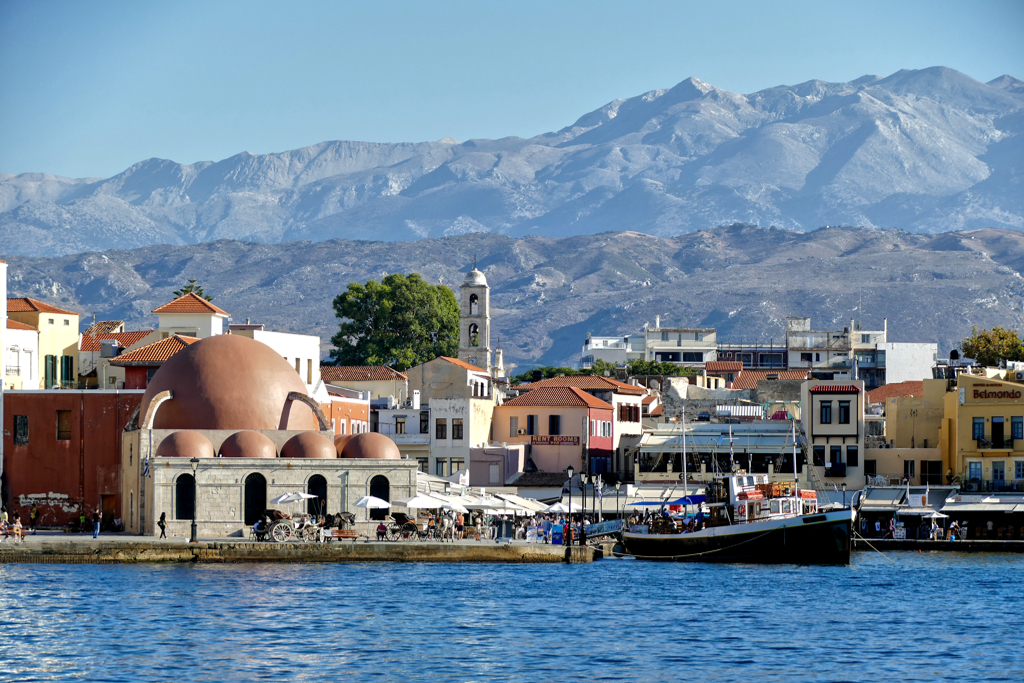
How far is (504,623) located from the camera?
3806cm

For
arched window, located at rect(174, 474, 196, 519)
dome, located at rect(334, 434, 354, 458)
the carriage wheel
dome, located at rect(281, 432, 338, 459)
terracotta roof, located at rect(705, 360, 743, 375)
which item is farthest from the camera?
terracotta roof, located at rect(705, 360, 743, 375)

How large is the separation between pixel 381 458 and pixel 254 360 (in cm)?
619

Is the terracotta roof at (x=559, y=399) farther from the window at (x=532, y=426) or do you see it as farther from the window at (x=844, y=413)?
the window at (x=844, y=413)

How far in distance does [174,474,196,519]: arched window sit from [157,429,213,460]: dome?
79cm

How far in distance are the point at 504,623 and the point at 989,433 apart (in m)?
35.9

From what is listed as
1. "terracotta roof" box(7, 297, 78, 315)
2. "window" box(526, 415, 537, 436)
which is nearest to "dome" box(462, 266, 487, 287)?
"window" box(526, 415, 537, 436)

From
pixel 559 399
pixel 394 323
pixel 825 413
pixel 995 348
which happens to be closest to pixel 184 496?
pixel 559 399

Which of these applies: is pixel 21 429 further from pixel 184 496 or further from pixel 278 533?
pixel 278 533

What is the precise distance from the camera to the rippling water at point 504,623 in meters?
31.4

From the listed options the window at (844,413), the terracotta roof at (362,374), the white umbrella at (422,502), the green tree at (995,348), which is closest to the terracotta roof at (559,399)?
the terracotta roof at (362,374)

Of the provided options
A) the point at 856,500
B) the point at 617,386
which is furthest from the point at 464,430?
the point at 856,500

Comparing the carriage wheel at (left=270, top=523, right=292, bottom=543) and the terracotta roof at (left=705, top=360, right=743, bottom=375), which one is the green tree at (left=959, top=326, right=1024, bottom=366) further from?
the carriage wheel at (left=270, top=523, right=292, bottom=543)

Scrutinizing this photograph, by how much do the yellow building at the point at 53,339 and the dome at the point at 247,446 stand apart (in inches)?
822

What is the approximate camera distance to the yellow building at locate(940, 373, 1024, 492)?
2603 inches
